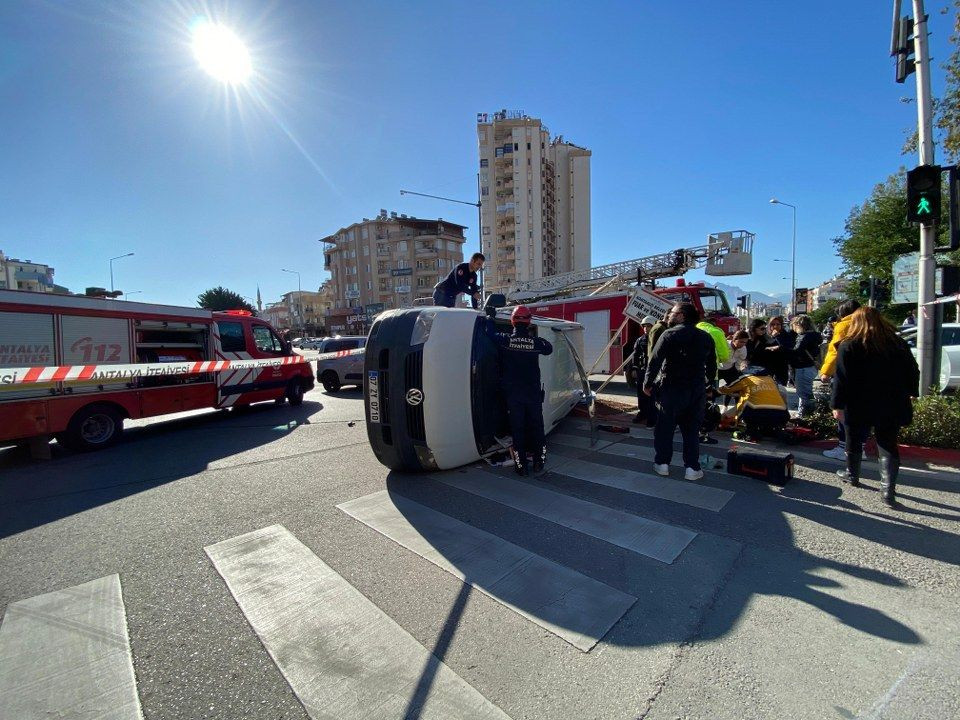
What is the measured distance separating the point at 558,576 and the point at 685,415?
2635 millimetres

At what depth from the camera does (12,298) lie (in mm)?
6527

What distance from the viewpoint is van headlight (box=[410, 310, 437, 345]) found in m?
4.51

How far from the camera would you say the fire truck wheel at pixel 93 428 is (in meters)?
6.53

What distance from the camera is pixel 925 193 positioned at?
5.99 meters

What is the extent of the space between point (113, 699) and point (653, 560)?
3.13 meters

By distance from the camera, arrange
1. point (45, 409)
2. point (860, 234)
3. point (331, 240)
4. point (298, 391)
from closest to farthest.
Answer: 1. point (45, 409)
2. point (298, 391)
3. point (860, 234)
4. point (331, 240)

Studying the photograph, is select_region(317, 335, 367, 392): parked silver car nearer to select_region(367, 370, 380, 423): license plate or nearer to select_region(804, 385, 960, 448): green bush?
select_region(367, 370, 380, 423): license plate

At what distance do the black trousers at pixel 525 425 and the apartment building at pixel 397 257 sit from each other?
5876 centimetres

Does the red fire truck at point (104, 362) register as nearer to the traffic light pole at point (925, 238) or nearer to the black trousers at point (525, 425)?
the black trousers at point (525, 425)

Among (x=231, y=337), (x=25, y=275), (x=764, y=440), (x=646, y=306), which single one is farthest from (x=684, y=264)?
(x=25, y=275)

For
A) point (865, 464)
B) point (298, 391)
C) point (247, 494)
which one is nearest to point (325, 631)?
point (247, 494)

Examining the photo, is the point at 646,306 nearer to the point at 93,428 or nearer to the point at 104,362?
the point at 93,428

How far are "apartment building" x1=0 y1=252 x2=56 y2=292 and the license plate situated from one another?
60.3 metres

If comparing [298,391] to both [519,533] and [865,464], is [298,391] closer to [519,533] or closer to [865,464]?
[519,533]
